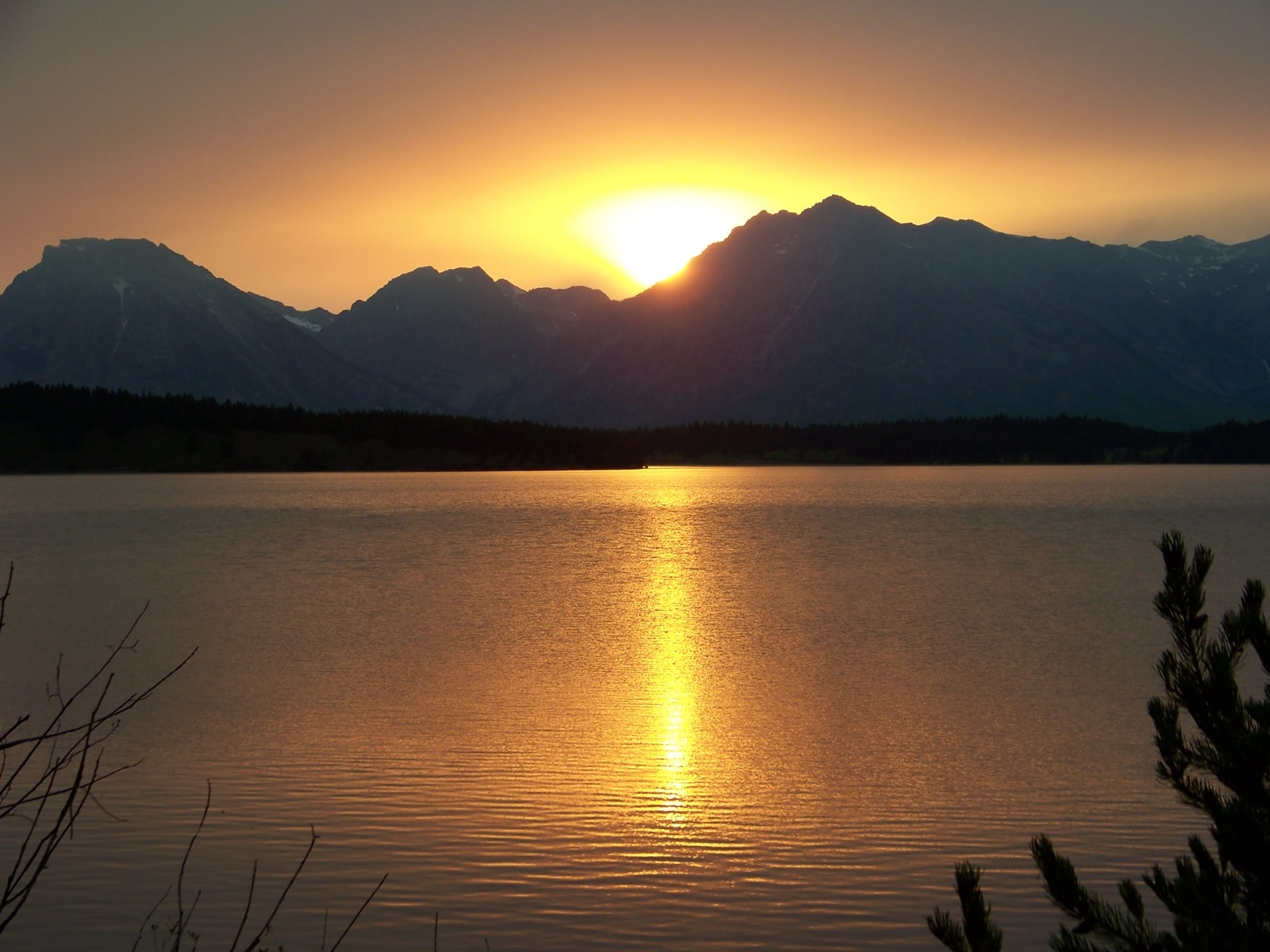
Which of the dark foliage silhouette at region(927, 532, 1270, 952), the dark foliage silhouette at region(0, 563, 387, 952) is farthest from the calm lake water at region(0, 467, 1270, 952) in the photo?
the dark foliage silhouette at region(927, 532, 1270, 952)

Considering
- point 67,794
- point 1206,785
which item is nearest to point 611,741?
point 67,794

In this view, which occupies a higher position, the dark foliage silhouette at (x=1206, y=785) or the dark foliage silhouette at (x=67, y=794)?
the dark foliage silhouette at (x=1206, y=785)

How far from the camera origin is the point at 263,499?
392 feet

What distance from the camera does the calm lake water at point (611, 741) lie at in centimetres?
1330

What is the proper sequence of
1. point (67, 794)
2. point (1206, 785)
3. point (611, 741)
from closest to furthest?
point (1206, 785), point (67, 794), point (611, 741)

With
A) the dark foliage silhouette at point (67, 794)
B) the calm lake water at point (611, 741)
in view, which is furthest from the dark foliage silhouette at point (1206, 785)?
the dark foliage silhouette at point (67, 794)

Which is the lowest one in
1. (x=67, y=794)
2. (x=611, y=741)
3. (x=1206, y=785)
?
(x=67, y=794)

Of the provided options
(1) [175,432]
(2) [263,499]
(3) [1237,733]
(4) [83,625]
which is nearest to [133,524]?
(2) [263,499]

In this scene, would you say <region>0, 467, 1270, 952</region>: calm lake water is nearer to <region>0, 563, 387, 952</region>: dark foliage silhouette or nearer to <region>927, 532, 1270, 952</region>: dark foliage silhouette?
<region>0, 563, 387, 952</region>: dark foliage silhouette

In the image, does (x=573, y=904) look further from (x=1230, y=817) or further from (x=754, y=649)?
(x=754, y=649)

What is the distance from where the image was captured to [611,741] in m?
20.8

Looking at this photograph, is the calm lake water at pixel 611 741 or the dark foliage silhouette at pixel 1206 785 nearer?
the dark foliage silhouette at pixel 1206 785

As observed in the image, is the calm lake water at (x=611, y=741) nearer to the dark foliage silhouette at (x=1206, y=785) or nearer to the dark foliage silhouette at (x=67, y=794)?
the dark foliage silhouette at (x=67, y=794)

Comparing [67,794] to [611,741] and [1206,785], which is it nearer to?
[611,741]
